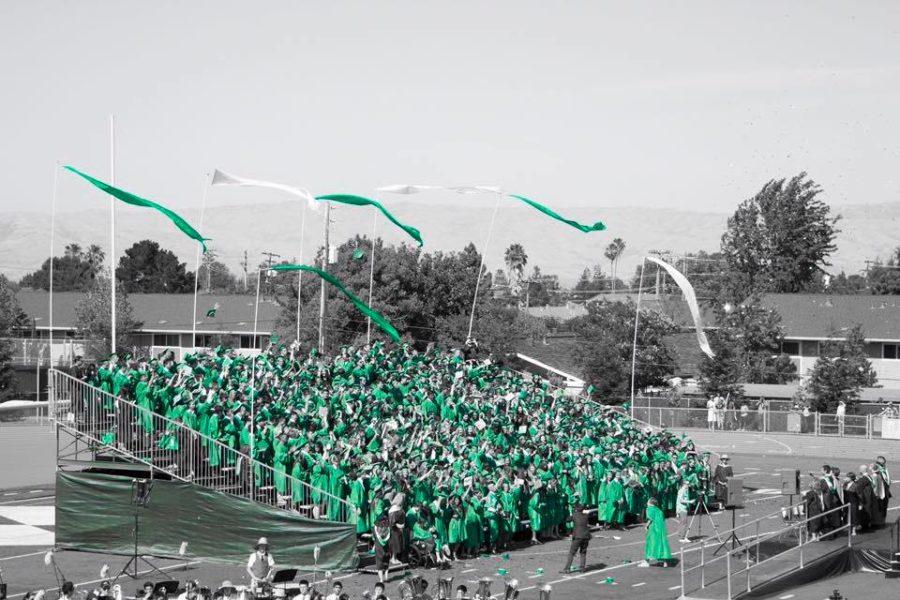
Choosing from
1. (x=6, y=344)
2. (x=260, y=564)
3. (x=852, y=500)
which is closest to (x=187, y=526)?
(x=260, y=564)

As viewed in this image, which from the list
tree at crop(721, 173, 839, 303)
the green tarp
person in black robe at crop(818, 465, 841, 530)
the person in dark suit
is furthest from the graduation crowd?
tree at crop(721, 173, 839, 303)

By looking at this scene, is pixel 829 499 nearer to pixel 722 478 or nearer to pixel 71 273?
pixel 722 478

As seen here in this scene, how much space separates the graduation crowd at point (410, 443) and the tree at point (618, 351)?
22.3 meters

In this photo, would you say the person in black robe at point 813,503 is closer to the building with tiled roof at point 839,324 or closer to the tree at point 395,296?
the tree at point 395,296

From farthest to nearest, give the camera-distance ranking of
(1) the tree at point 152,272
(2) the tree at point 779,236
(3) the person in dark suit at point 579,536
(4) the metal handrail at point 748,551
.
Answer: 1. (1) the tree at point 152,272
2. (2) the tree at point 779,236
3. (3) the person in dark suit at point 579,536
4. (4) the metal handrail at point 748,551

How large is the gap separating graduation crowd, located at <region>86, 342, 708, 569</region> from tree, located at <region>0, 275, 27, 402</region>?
111 ft

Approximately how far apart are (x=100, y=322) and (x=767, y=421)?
109 ft

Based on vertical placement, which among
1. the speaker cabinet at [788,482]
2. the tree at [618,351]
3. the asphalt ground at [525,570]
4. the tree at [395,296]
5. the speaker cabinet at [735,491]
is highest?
the tree at [395,296]

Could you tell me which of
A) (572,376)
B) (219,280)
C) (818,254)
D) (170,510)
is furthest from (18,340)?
(219,280)

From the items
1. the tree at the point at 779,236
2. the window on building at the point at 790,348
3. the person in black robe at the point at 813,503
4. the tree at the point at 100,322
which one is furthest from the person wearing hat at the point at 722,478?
the tree at the point at 779,236

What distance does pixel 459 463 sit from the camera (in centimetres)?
2466

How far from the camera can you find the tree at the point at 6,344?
58.4 meters

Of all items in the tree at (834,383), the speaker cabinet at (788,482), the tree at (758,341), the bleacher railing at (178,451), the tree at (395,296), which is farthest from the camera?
the tree at (758,341)

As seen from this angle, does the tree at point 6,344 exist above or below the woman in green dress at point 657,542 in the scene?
above
